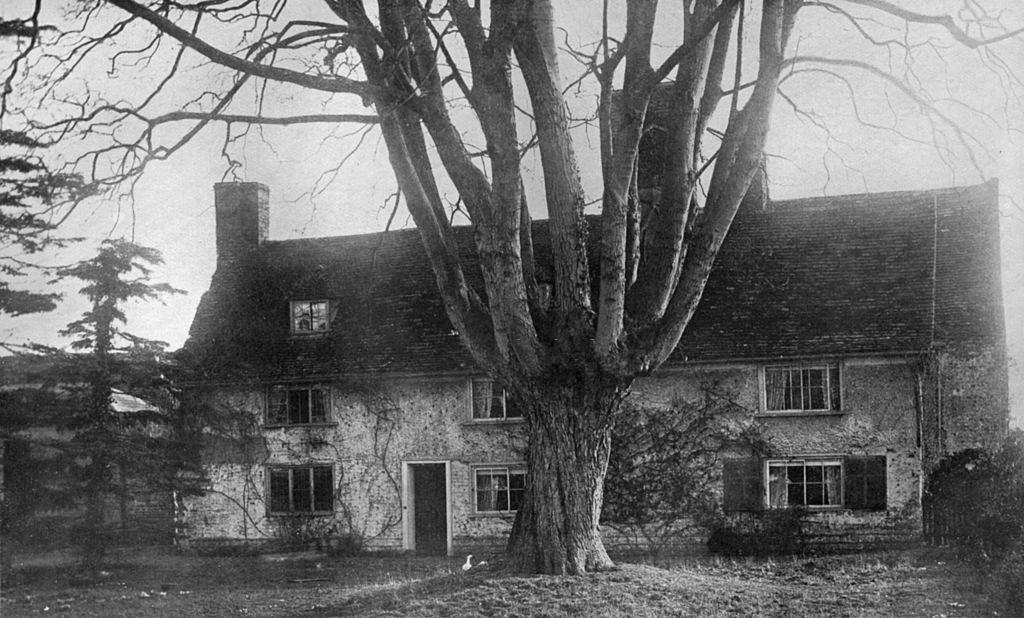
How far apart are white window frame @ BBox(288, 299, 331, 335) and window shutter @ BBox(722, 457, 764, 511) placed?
36.8ft

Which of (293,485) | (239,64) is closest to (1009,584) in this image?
(239,64)

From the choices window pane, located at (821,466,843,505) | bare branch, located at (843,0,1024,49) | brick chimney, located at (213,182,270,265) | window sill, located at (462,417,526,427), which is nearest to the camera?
bare branch, located at (843,0,1024,49)

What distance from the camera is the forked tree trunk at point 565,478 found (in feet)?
43.5

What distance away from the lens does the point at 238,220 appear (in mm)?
32156

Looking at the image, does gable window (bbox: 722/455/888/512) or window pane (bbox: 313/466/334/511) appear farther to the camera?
window pane (bbox: 313/466/334/511)

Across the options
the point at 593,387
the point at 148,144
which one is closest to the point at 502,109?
the point at 593,387

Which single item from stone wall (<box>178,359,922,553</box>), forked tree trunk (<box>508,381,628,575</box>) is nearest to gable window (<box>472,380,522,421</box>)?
stone wall (<box>178,359,922,553</box>)

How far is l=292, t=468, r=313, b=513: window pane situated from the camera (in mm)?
27703

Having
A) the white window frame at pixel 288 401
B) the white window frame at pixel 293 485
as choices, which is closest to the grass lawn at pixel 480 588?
the white window frame at pixel 293 485

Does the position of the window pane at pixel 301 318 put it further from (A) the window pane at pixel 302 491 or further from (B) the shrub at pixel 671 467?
(B) the shrub at pixel 671 467

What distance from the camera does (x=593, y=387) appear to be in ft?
43.6

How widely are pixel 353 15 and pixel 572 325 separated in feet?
14.8

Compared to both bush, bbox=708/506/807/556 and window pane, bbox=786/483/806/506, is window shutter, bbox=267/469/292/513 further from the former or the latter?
window pane, bbox=786/483/806/506

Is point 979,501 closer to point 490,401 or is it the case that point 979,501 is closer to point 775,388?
point 775,388
